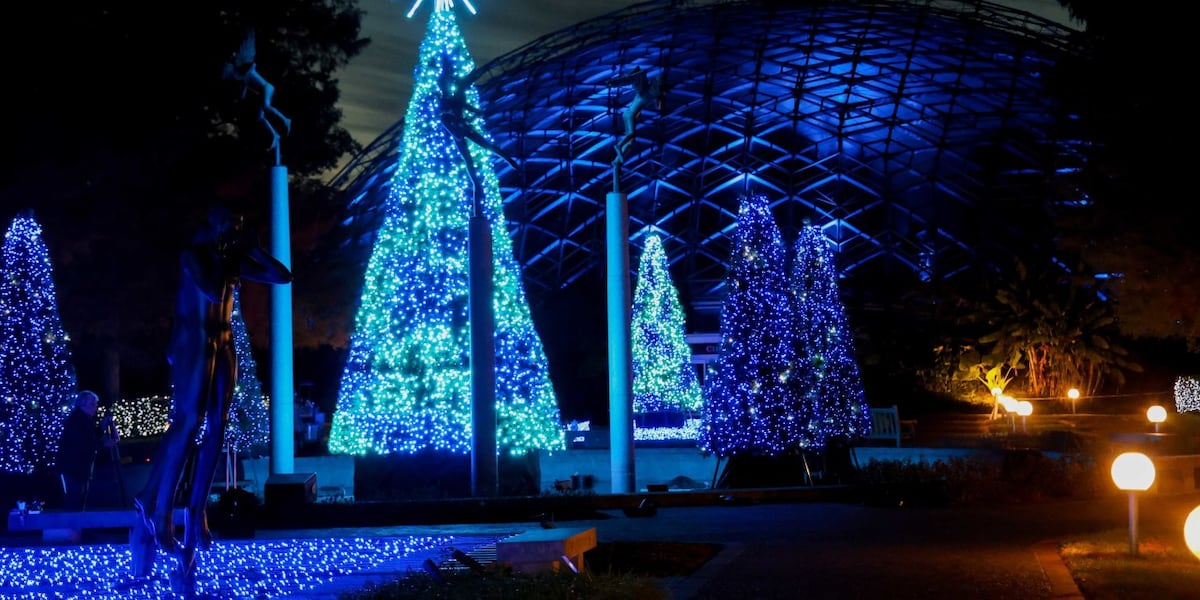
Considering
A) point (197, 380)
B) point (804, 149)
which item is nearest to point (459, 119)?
point (197, 380)

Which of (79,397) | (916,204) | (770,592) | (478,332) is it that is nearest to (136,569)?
(770,592)

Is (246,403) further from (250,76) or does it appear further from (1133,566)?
(1133,566)

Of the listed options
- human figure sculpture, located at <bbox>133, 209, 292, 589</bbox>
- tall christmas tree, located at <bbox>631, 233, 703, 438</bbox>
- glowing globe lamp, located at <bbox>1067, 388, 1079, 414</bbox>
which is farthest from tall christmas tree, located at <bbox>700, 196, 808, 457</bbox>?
glowing globe lamp, located at <bbox>1067, 388, 1079, 414</bbox>

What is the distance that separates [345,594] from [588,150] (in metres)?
41.1

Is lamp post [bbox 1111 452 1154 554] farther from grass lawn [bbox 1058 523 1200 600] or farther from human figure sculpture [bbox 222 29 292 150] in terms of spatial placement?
human figure sculpture [bbox 222 29 292 150]

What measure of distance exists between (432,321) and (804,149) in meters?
32.0

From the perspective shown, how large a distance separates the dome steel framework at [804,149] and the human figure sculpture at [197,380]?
3743 cm

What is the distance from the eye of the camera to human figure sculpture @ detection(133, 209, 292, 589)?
9.02 metres

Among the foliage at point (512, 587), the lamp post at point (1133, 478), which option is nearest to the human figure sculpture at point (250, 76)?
the foliage at point (512, 587)

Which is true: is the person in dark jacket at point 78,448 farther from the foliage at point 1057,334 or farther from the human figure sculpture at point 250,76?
the foliage at point 1057,334

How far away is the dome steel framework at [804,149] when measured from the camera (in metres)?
47.3

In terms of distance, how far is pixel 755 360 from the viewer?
20.1m

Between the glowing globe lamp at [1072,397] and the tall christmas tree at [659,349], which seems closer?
the glowing globe lamp at [1072,397]

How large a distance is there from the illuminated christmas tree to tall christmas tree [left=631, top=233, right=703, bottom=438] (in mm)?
11185
